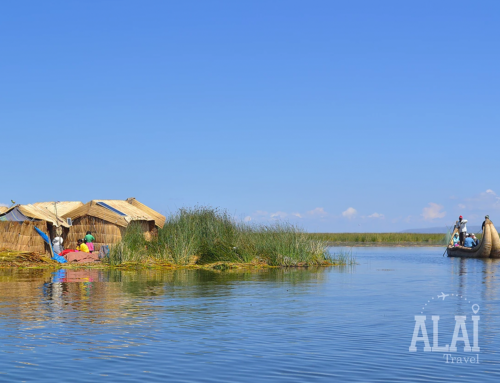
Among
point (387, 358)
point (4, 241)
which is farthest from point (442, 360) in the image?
point (4, 241)

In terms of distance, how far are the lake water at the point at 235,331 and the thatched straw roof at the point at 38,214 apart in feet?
32.1

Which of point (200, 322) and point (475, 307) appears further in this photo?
point (475, 307)

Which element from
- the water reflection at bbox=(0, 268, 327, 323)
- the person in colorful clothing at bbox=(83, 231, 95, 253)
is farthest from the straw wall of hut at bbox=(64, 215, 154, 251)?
the water reflection at bbox=(0, 268, 327, 323)

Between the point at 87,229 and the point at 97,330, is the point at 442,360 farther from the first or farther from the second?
the point at 87,229

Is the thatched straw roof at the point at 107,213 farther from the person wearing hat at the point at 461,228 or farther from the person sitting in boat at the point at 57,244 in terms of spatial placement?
the person wearing hat at the point at 461,228

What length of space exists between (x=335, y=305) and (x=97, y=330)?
635 cm

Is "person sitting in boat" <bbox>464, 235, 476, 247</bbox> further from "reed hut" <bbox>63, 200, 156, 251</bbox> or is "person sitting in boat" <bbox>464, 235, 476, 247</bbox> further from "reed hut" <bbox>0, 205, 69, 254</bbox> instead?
"reed hut" <bbox>0, 205, 69, 254</bbox>

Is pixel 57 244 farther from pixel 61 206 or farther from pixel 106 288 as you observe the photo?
pixel 106 288

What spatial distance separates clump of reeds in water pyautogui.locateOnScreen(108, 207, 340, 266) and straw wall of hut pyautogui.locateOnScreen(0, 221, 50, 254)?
421 centimetres

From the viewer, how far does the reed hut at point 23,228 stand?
30391mm

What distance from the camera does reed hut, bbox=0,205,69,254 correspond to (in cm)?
3039

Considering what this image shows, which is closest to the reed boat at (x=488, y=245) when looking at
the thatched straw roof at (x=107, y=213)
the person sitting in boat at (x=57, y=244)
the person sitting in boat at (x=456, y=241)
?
the person sitting in boat at (x=456, y=241)

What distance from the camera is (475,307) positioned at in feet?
51.2

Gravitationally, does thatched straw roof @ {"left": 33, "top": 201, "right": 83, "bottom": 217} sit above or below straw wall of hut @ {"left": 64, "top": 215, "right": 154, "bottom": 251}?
above
